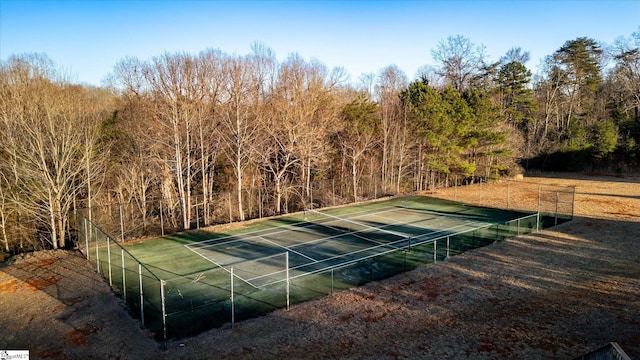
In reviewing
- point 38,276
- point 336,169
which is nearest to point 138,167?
point 38,276

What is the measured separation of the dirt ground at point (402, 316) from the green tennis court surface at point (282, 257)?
739mm

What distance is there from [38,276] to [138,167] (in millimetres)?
12519

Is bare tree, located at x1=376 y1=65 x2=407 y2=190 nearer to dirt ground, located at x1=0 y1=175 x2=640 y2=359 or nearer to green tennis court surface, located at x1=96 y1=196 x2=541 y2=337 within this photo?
green tennis court surface, located at x1=96 y1=196 x2=541 y2=337

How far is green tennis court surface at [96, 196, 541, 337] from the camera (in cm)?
1233

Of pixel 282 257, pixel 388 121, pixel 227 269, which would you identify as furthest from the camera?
pixel 388 121

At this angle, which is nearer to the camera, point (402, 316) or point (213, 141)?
point (402, 316)

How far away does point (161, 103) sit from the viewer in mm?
22562

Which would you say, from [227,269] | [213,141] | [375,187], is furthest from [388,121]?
[227,269]

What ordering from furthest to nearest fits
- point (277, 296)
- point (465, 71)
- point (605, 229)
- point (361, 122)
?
point (465, 71)
point (361, 122)
point (605, 229)
point (277, 296)

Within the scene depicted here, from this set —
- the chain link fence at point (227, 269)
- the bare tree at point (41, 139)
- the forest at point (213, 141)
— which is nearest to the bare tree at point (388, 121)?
the forest at point (213, 141)

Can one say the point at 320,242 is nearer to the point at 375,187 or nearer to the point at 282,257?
the point at 282,257

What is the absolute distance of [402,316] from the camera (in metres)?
11.7

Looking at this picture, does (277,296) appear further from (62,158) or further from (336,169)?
(336,169)

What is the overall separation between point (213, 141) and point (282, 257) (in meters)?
12.1
